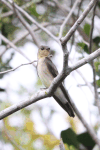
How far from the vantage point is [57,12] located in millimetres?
6676

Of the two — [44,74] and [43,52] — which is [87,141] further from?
[43,52]

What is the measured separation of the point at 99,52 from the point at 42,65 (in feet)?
5.94

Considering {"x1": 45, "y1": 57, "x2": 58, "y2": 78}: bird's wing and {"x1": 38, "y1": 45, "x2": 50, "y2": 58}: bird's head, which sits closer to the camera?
{"x1": 45, "y1": 57, "x2": 58, "y2": 78}: bird's wing

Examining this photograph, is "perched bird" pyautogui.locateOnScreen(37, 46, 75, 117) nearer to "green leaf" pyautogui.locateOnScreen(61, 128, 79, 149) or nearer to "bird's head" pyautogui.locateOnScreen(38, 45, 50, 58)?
"bird's head" pyautogui.locateOnScreen(38, 45, 50, 58)

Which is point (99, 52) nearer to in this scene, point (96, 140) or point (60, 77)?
point (60, 77)

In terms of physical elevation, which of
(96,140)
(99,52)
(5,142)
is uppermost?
(5,142)

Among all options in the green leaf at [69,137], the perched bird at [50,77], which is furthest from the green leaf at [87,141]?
the perched bird at [50,77]

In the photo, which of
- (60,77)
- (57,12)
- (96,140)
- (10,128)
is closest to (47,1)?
(57,12)

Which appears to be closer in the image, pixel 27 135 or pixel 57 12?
pixel 27 135

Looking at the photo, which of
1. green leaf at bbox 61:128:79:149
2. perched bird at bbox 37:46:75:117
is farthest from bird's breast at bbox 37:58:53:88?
green leaf at bbox 61:128:79:149

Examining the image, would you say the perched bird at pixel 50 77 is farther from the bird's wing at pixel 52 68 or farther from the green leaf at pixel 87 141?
the green leaf at pixel 87 141

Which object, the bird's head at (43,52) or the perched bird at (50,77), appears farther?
the bird's head at (43,52)

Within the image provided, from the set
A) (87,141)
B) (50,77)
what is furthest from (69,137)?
(50,77)

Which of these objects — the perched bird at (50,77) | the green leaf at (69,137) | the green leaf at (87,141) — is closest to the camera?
the perched bird at (50,77)
